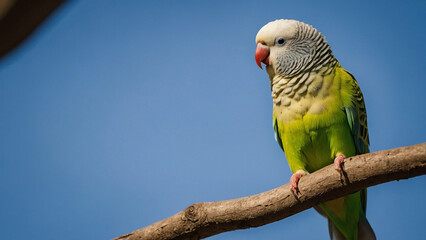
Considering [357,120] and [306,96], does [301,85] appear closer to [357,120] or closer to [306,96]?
[306,96]

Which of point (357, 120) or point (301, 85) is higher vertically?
point (301, 85)

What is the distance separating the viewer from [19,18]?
962mm

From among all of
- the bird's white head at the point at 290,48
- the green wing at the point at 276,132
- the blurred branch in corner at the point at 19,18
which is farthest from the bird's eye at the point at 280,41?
the blurred branch in corner at the point at 19,18

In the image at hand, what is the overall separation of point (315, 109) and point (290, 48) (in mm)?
610

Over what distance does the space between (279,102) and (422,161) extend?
1.30 metres

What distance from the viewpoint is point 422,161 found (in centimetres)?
230

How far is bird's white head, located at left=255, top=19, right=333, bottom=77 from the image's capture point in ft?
11.3

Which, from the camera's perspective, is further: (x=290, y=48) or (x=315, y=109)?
(x=290, y=48)

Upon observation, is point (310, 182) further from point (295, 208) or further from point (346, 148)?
point (346, 148)

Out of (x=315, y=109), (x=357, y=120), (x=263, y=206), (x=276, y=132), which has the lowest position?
(x=263, y=206)

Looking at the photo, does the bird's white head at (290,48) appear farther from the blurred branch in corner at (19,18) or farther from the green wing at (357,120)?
the blurred branch in corner at (19,18)

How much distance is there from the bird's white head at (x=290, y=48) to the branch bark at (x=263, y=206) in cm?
105

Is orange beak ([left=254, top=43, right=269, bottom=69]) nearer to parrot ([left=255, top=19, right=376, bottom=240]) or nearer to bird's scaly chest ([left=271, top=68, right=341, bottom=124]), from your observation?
parrot ([left=255, top=19, right=376, bottom=240])

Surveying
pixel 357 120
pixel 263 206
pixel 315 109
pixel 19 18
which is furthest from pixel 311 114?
pixel 19 18
